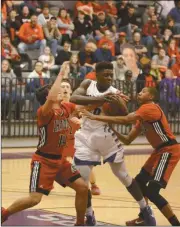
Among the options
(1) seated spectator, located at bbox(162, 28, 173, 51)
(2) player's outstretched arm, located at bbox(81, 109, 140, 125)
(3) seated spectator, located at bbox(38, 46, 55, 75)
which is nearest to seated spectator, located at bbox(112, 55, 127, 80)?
(3) seated spectator, located at bbox(38, 46, 55, 75)

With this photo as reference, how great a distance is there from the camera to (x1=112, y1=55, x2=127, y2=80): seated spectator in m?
22.0

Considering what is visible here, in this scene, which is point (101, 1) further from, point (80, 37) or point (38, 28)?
point (38, 28)

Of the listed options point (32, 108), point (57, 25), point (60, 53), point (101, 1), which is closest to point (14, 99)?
A: point (32, 108)

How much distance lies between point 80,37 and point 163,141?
1578cm

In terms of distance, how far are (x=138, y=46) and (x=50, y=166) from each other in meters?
16.2

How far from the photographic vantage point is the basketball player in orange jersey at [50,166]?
9.08 meters

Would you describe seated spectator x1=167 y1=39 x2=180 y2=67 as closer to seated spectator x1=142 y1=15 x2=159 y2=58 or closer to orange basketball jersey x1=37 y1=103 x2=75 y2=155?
seated spectator x1=142 y1=15 x2=159 y2=58

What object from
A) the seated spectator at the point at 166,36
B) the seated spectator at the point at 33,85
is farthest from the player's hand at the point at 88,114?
the seated spectator at the point at 166,36

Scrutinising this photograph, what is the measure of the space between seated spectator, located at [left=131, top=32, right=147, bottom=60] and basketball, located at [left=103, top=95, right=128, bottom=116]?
1483 centimetres

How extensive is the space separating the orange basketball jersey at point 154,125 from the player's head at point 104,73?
543 mm

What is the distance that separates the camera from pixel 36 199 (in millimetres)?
9055

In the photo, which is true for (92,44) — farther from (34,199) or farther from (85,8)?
(34,199)

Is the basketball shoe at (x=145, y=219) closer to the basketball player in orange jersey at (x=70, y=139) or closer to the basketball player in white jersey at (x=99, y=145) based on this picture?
the basketball player in white jersey at (x=99, y=145)

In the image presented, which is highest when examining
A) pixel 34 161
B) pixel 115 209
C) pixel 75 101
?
pixel 75 101
